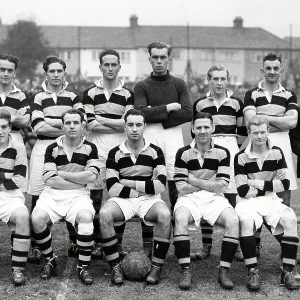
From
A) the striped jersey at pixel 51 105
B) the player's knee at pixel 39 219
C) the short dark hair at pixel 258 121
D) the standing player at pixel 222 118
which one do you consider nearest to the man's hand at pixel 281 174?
the short dark hair at pixel 258 121

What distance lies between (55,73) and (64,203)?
1.46 m

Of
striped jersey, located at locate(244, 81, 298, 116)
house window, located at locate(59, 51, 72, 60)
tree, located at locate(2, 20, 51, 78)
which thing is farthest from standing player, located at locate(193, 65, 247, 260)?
house window, located at locate(59, 51, 72, 60)

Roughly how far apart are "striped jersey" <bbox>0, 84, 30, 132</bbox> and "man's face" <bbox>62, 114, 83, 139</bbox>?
746 millimetres

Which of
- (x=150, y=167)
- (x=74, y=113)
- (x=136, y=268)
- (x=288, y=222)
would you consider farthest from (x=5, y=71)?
(x=288, y=222)

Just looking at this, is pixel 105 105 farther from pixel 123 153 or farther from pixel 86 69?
pixel 86 69

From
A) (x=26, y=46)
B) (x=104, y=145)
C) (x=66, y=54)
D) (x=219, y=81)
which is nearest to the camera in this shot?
(x=219, y=81)

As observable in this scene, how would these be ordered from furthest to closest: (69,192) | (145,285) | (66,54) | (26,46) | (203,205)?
(66,54) < (26,46) < (69,192) < (203,205) < (145,285)

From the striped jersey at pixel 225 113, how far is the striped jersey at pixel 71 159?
1.37 meters

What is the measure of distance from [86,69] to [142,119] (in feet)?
202

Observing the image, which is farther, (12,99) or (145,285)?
(12,99)

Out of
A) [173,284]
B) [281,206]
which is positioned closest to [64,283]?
[173,284]

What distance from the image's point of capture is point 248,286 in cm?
527

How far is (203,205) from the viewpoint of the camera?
565cm

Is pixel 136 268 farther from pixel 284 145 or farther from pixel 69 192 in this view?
pixel 284 145
